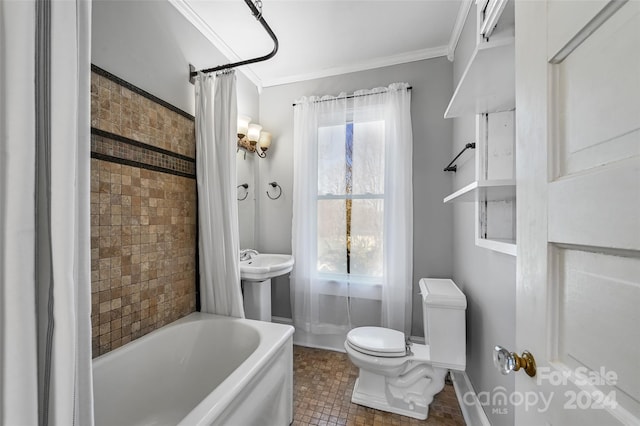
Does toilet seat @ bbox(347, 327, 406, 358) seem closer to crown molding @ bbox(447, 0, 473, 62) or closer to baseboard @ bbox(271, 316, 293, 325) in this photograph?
baseboard @ bbox(271, 316, 293, 325)

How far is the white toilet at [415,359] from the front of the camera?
1.53m

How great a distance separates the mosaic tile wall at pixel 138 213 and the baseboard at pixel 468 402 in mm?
1847

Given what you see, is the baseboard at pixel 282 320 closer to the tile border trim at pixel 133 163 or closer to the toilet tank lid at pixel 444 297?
the toilet tank lid at pixel 444 297

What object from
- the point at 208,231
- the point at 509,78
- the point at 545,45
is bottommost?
the point at 208,231

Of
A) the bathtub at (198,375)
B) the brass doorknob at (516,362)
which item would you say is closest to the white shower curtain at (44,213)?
the bathtub at (198,375)

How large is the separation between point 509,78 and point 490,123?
12.3 inches

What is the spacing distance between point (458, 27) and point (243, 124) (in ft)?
6.06

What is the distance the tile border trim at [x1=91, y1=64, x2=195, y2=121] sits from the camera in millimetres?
1229

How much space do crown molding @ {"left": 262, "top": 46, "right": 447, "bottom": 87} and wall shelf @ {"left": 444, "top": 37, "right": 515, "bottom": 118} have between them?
4.28 ft

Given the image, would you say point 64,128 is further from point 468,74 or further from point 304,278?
point 304,278

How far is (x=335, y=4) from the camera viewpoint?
1.73m

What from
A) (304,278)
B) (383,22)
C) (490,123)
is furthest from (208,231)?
(383,22)

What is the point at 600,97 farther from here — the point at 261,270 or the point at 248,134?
the point at 248,134

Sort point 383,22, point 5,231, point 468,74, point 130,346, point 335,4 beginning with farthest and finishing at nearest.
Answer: point 383,22
point 335,4
point 130,346
point 468,74
point 5,231
